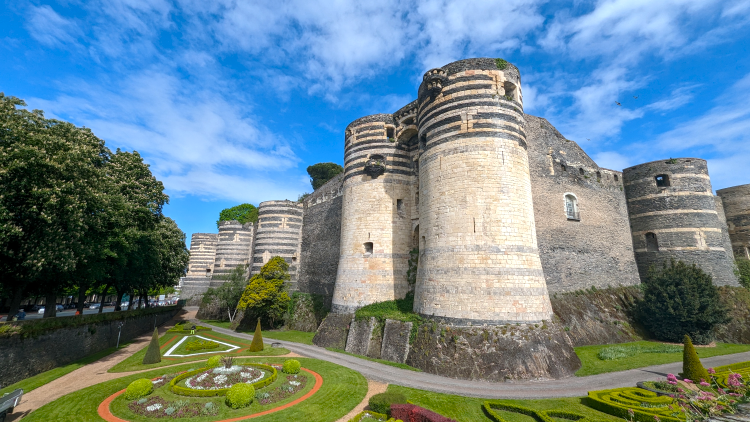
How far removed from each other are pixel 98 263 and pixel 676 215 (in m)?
36.9

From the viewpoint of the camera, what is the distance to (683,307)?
18.9m

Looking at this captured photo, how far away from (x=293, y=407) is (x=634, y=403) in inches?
403

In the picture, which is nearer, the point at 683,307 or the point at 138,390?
the point at 138,390

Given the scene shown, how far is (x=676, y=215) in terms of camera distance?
24156mm

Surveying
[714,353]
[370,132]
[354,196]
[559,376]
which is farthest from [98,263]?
[714,353]

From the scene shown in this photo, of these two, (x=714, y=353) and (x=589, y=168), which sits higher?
(x=589, y=168)

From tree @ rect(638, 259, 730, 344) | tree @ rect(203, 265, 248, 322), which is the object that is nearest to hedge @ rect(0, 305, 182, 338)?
tree @ rect(203, 265, 248, 322)

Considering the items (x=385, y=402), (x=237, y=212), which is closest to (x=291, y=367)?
(x=385, y=402)

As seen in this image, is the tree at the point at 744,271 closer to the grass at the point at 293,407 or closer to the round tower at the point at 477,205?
the round tower at the point at 477,205

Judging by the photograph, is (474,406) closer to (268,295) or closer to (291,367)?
(291,367)

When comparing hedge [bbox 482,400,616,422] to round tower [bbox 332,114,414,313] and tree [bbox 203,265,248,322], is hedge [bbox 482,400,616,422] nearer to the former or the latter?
round tower [bbox 332,114,414,313]

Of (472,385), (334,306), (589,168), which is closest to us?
(472,385)

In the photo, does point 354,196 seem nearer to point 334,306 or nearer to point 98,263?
point 334,306

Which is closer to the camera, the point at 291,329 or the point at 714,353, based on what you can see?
the point at 714,353
